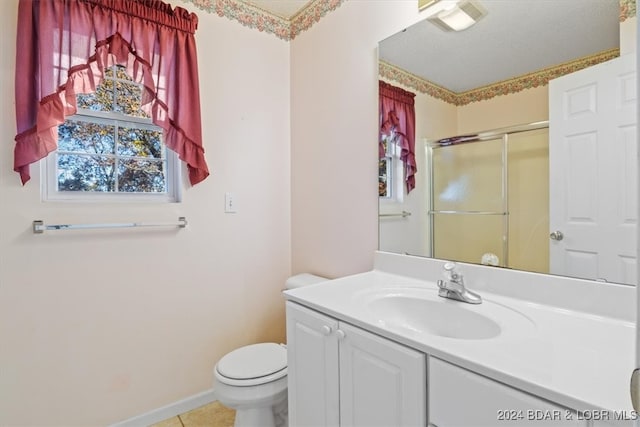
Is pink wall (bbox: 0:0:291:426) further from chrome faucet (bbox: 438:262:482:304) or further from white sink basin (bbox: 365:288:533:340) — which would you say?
chrome faucet (bbox: 438:262:482:304)

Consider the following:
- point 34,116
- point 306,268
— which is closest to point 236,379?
point 306,268

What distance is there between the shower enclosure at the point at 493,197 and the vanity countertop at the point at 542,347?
19cm

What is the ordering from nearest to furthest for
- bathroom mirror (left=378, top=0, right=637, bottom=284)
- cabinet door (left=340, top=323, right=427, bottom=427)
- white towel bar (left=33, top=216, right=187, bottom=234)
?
cabinet door (left=340, top=323, right=427, bottom=427) → bathroom mirror (left=378, top=0, right=637, bottom=284) → white towel bar (left=33, top=216, right=187, bottom=234)

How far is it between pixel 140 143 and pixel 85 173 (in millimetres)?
305

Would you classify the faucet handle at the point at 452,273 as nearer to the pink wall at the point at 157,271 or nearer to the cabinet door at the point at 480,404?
A: the cabinet door at the point at 480,404

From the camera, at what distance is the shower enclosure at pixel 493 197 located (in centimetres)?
112

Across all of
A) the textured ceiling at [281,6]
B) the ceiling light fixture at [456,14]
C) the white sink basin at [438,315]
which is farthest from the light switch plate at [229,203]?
the ceiling light fixture at [456,14]

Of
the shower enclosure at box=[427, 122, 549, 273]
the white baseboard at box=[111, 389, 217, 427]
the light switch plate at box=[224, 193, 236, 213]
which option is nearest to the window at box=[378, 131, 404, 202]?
the shower enclosure at box=[427, 122, 549, 273]

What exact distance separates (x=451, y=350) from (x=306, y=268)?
1389mm

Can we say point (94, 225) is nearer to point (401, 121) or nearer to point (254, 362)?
point (254, 362)

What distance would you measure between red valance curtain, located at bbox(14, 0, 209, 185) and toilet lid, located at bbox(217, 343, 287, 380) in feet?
3.13

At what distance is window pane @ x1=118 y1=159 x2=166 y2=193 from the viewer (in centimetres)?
166

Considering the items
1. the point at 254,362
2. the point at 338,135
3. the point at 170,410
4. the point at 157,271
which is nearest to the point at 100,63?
the point at 157,271

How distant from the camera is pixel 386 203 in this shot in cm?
161
